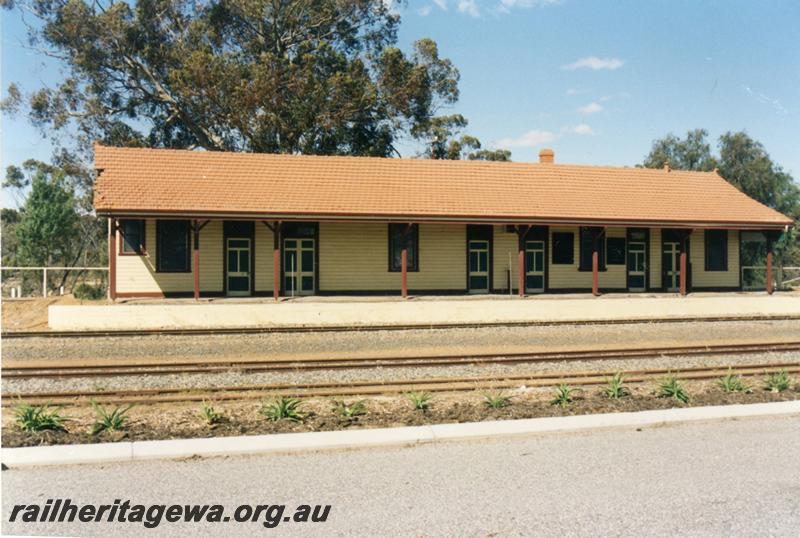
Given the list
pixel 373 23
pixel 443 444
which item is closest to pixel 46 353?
pixel 443 444

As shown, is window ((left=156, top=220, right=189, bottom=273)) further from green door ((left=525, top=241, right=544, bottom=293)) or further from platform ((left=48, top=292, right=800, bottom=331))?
green door ((left=525, top=241, right=544, bottom=293))

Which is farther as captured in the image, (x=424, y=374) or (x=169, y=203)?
(x=169, y=203)

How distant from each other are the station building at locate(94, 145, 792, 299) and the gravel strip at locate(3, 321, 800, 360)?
16.5 ft

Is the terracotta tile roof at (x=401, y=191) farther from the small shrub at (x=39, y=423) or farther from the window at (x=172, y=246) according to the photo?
the small shrub at (x=39, y=423)

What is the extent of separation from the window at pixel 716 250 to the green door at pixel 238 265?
17440 mm

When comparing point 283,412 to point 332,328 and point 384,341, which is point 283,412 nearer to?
point 384,341

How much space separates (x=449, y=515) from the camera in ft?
16.6

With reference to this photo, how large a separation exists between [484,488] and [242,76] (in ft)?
102

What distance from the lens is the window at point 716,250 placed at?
27.3 m

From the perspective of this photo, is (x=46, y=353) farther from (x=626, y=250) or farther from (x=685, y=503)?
(x=626, y=250)

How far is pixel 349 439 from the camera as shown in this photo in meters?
6.99

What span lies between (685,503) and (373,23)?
39389 mm

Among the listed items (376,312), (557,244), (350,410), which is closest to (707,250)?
(557,244)

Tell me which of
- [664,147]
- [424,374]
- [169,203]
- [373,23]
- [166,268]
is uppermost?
[373,23]
